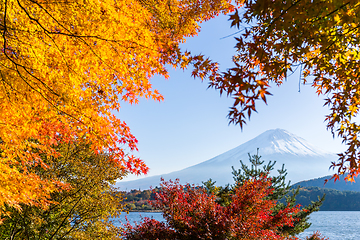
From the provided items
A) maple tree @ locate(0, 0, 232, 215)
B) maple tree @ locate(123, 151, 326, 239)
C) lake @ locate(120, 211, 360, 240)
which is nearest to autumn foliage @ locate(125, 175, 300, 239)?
maple tree @ locate(123, 151, 326, 239)

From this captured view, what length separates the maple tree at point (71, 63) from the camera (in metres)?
3.04

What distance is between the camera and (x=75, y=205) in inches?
283

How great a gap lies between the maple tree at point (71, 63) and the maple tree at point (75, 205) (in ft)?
9.93

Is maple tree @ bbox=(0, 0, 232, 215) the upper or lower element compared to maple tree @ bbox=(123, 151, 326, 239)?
upper

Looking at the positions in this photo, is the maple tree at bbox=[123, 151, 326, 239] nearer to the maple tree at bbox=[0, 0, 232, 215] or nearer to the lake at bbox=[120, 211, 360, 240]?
the maple tree at bbox=[0, 0, 232, 215]

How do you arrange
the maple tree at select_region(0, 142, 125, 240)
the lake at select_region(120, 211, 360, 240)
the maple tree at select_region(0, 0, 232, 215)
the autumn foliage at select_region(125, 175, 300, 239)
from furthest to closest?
the lake at select_region(120, 211, 360, 240)
the maple tree at select_region(0, 142, 125, 240)
the autumn foliage at select_region(125, 175, 300, 239)
the maple tree at select_region(0, 0, 232, 215)

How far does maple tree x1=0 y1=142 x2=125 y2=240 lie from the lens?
269 inches

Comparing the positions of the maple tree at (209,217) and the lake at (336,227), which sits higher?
the maple tree at (209,217)


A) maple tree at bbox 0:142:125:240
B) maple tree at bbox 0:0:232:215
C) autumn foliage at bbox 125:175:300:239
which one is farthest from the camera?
maple tree at bbox 0:142:125:240

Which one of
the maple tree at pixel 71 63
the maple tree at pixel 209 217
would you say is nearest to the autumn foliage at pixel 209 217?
the maple tree at pixel 209 217

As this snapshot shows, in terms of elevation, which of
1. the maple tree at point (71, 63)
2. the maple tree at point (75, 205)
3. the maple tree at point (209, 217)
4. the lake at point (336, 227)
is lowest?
the lake at point (336, 227)

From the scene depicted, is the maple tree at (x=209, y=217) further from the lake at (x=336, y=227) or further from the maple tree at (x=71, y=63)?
the lake at (x=336, y=227)

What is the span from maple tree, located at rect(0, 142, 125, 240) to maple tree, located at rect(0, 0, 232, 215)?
3.03 m

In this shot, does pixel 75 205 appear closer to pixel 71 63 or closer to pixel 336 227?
pixel 71 63
